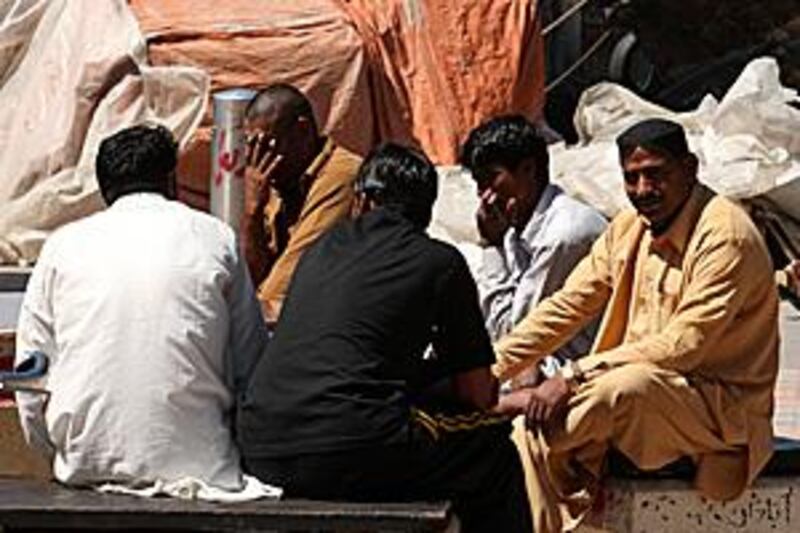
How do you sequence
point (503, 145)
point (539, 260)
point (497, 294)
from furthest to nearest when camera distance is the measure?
point (497, 294) → point (539, 260) → point (503, 145)

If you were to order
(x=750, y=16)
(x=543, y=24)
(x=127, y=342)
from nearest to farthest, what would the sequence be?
(x=127, y=342)
(x=543, y=24)
(x=750, y=16)

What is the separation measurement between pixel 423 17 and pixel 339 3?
386 millimetres

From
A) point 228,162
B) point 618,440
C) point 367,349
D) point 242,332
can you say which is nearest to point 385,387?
point 367,349

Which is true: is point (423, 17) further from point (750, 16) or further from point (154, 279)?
point (154, 279)

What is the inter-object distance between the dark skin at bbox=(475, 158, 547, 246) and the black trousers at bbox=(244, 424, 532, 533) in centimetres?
114

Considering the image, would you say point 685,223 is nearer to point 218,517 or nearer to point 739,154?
point 218,517

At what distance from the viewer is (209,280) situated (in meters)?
5.49

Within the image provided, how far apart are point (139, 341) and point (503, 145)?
140 cm

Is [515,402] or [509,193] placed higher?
[509,193]

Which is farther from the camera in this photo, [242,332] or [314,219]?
[314,219]

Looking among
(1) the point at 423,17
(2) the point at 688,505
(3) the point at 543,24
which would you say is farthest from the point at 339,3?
(2) the point at 688,505

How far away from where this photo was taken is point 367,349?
17.7ft

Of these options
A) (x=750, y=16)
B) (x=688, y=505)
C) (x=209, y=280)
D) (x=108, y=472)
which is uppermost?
(x=209, y=280)

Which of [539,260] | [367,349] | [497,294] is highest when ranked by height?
[367,349]
